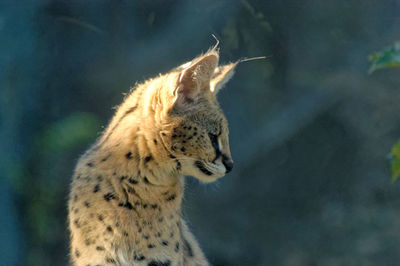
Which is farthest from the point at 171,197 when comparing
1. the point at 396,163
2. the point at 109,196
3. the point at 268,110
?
the point at 268,110

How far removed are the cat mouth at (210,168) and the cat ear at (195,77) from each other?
36 centimetres

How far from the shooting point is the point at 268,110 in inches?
223

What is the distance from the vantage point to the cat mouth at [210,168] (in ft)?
9.20

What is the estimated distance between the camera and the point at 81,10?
17.0 feet

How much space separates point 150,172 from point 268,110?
3.08 m

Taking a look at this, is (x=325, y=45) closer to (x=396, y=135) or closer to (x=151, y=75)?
(x=396, y=135)

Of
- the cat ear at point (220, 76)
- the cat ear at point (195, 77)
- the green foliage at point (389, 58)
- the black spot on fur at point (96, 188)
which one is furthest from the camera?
the cat ear at point (220, 76)

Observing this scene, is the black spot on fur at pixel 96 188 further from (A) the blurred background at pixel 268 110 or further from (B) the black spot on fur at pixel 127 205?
(A) the blurred background at pixel 268 110

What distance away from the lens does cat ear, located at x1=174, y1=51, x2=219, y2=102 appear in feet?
8.64

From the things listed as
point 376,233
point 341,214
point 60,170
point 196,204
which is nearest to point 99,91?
point 60,170

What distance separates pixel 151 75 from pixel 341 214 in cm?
262

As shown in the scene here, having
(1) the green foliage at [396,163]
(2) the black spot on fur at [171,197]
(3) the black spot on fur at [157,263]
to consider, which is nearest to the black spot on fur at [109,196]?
(2) the black spot on fur at [171,197]

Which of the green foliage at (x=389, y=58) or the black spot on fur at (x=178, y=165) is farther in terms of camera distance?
the black spot on fur at (x=178, y=165)

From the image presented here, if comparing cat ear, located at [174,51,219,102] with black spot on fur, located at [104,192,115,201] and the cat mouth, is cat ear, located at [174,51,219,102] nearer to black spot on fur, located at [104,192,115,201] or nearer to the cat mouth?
the cat mouth
